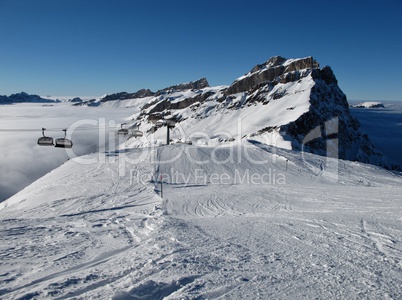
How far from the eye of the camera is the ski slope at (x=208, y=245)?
5531 mm

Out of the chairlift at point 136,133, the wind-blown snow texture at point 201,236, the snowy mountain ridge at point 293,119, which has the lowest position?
the wind-blown snow texture at point 201,236

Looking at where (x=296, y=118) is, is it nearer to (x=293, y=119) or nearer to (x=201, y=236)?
(x=293, y=119)

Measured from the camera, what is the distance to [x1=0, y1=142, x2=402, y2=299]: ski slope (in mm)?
5531

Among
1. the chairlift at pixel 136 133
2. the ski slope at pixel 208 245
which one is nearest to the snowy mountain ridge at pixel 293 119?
the chairlift at pixel 136 133

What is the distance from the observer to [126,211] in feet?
45.6

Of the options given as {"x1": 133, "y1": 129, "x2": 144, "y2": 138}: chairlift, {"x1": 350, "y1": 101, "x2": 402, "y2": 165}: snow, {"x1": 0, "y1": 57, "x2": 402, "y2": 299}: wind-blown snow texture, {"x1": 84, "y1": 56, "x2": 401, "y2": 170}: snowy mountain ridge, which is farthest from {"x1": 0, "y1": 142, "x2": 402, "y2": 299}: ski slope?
{"x1": 350, "y1": 101, "x2": 402, "y2": 165}: snow

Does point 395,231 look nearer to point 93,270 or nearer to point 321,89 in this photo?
point 93,270

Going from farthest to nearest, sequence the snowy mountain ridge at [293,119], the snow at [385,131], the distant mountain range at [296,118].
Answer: the snow at [385,131], the snowy mountain ridge at [293,119], the distant mountain range at [296,118]

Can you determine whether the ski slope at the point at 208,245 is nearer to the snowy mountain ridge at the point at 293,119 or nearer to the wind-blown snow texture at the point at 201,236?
the wind-blown snow texture at the point at 201,236

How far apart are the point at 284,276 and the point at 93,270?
13.3ft

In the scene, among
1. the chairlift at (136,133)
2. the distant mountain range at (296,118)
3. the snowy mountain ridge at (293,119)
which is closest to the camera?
the chairlift at (136,133)

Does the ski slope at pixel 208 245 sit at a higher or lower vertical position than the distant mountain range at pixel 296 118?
lower

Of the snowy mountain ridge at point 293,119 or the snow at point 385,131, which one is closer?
the snowy mountain ridge at point 293,119

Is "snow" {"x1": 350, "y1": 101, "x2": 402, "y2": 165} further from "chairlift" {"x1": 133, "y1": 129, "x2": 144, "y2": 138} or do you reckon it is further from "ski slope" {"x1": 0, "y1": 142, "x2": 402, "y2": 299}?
"ski slope" {"x1": 0, "y1": 142, "x2": 402, "y2": 299}
